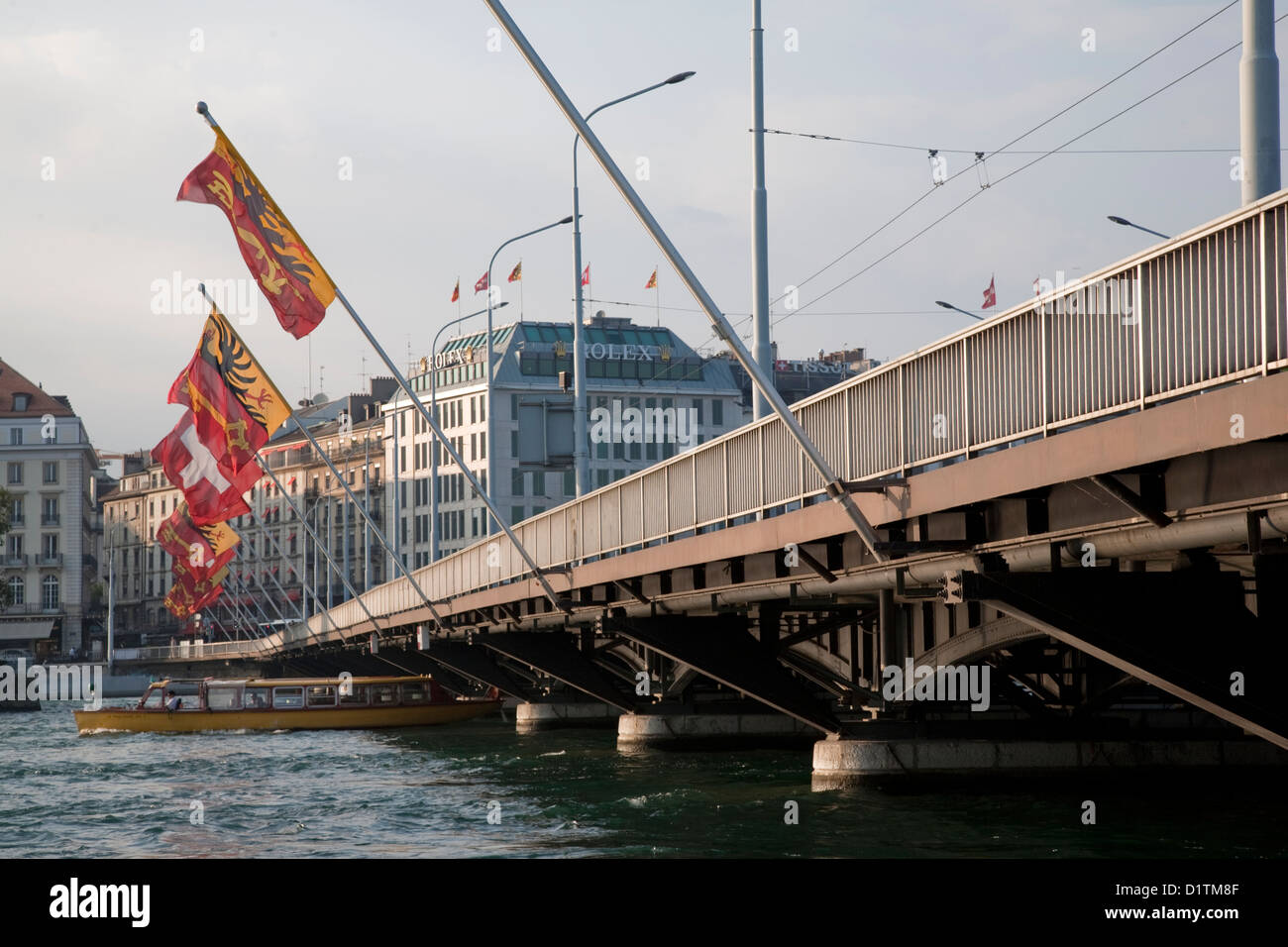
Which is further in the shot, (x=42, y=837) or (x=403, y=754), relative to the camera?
(x=403, y=754)

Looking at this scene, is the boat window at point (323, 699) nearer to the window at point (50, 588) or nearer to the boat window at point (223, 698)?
the boat window at point (223, 698)

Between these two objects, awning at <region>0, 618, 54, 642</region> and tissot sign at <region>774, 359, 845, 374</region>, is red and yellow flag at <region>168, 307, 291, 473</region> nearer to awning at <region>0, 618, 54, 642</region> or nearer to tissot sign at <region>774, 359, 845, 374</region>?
tissot sign at <region>774, 359, 845, 374</region>

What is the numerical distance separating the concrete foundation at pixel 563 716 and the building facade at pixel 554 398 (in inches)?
2329

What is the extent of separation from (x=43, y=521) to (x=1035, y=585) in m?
157

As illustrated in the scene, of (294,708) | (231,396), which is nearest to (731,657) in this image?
(231,396)

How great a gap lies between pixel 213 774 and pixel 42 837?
17.4 m

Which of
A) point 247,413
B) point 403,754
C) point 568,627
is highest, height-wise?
point 247,413

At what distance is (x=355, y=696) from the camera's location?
8688 centimetres

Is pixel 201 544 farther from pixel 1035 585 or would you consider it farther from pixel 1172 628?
pixel 1172 628

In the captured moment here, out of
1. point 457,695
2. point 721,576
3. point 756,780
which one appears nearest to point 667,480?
point 721,576

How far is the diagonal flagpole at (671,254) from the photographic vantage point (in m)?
24.0

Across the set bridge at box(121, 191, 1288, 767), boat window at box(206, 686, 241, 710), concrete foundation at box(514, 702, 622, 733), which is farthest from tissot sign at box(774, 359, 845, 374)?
bridge at box(121, 191, 1288, 767)
